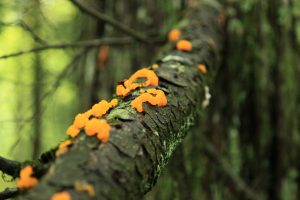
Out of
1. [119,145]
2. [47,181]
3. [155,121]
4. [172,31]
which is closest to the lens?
[47,181]

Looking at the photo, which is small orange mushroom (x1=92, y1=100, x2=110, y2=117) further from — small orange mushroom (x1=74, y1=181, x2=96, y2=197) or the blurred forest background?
the blurred forest background

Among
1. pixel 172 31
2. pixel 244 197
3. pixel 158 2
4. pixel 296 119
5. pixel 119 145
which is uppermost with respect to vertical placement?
pixel 158 2

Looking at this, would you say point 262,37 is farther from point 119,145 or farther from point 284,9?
point 119,145

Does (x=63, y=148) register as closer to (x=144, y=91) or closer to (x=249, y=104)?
(x=144, y=91)

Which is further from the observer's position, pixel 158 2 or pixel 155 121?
pixel 158 2

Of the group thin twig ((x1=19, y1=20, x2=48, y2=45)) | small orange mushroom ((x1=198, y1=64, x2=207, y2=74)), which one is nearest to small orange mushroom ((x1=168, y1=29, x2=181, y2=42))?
small orange mushroom ((x1=198, y1=64, x2=207, y2=74))

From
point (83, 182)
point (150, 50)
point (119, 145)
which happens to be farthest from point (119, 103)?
point (150, 50)

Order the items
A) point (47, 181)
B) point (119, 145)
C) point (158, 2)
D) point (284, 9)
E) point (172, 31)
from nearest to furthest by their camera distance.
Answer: point (47, 181)
point (119, 145)
point (172, 31)
point (284, 9)
point (158, 2)
